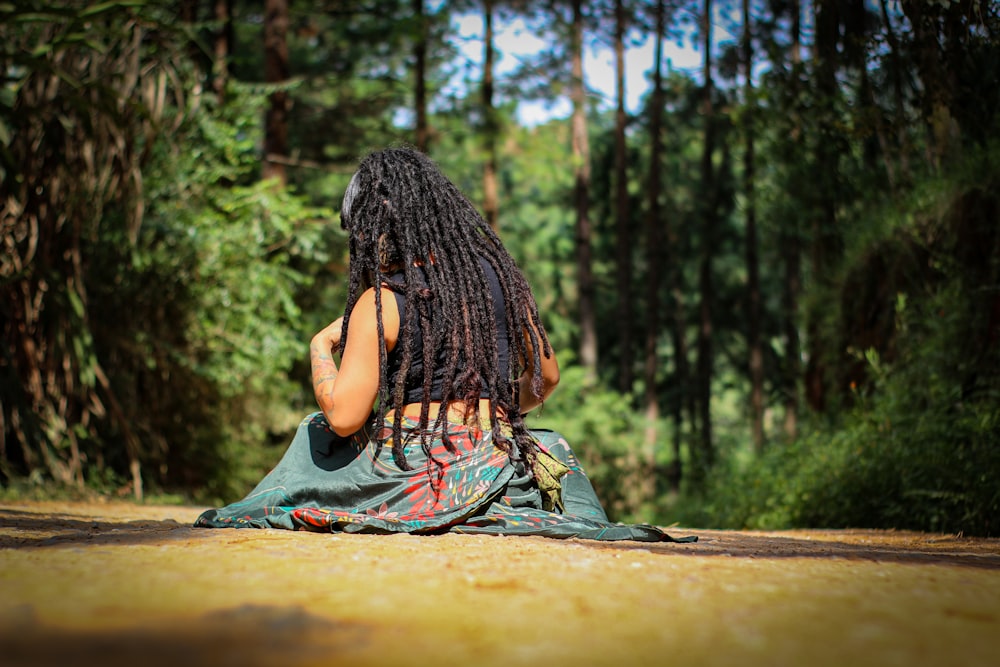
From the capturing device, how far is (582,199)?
69.4 ft

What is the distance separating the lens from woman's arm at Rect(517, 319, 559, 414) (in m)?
3.93

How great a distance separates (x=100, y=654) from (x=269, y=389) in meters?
11.2

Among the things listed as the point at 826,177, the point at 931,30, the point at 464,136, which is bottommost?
the point at 931,30

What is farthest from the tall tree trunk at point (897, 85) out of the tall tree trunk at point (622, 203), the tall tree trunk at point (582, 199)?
the tall tree trunk at point (622, 203)

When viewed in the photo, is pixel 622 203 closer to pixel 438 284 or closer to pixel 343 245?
pixel 343 245

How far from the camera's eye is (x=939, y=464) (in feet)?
20.9

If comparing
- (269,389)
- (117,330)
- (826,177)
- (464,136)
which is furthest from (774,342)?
(117,330)

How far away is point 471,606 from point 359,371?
1.62 m

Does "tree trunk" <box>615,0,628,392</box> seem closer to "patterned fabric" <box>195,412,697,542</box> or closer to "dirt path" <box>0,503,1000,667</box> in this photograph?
"patterned fabric" <box>195,412,697,542</box>

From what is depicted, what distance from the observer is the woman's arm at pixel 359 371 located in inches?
136

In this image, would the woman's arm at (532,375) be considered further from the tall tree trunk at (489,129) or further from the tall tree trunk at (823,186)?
the tall tree trunk at (489,129)

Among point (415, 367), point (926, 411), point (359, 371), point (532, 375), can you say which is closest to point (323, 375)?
point (359, 371)

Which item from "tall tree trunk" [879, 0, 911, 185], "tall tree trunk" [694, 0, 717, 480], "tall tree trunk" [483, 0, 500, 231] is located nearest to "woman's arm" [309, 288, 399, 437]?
"tall tree trunk" [879, 0, 911, 185]

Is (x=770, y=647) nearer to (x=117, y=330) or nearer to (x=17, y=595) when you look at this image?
(x=17, y=595)
